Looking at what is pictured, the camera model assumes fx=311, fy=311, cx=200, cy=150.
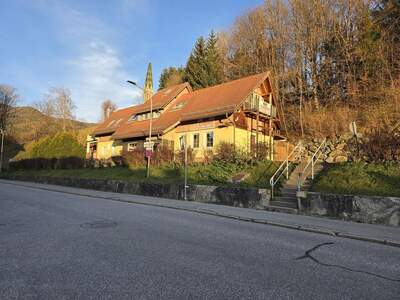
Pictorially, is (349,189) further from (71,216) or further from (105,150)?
(105,150)

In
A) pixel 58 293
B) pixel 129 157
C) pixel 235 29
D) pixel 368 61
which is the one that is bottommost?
pixel 58 293

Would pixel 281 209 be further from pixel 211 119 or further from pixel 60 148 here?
pixel 60 148

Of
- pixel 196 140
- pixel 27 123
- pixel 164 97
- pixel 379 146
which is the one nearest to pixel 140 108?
pixel 164 97

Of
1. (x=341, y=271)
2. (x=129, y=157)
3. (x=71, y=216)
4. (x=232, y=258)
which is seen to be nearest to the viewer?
(x=341, y=271)

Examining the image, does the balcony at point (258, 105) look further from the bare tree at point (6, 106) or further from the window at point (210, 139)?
the bare tree at point (6, 106)

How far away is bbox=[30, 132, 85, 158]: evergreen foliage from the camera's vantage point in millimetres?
39938

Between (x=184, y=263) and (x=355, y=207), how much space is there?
27.2ft

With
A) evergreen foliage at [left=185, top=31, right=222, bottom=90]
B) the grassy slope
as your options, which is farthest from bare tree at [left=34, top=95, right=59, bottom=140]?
evergreen foliage at [left=185, top=31, right=222, bottom=90]

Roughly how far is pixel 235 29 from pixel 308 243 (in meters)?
39.9

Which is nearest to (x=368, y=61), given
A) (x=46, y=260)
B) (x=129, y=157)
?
(x=129, y=157)

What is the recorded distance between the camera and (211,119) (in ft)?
91.5

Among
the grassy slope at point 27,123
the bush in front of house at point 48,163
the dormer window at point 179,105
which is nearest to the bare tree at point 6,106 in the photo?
the grassy slope at point 27,123

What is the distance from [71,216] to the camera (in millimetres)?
10039

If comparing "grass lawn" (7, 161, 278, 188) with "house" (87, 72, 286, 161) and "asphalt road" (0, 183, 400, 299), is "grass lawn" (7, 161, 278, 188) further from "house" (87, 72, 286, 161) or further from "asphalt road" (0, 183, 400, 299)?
"asphalt road" (0, 183, 400, 299)
